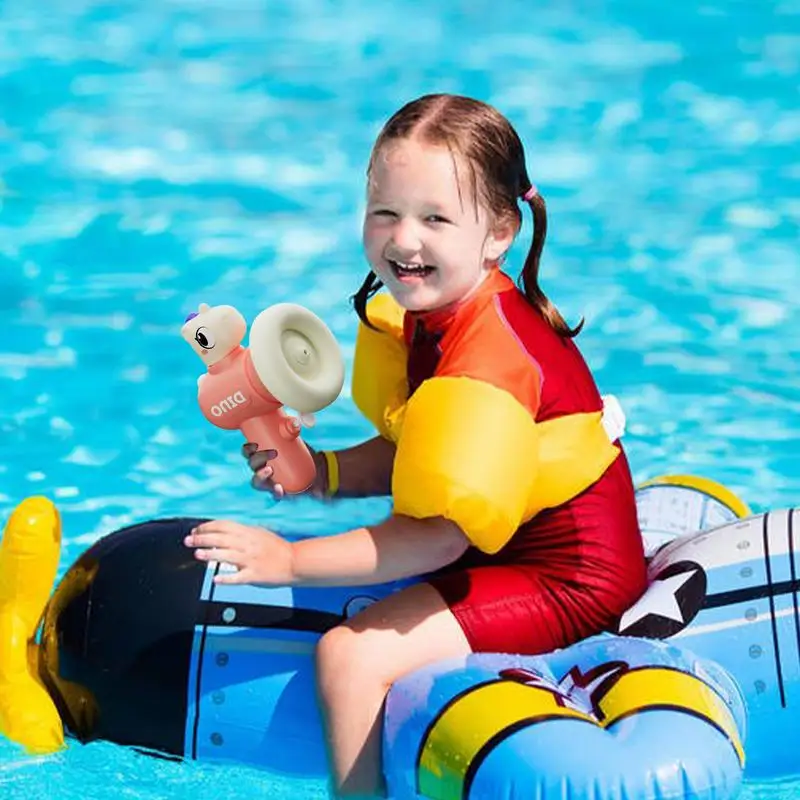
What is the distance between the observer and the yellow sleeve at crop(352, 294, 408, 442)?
439cm

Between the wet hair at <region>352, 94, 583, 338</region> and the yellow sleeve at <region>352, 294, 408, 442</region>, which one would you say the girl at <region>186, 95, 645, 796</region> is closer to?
the wet hair at <region>352, 94, 583, 338</region>

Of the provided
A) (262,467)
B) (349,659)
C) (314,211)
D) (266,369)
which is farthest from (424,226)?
Result: (314,211)

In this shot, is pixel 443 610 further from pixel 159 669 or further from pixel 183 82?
pixel 183 82

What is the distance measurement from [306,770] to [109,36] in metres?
6.14

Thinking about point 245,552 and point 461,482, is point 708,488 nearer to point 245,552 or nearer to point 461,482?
point 461,482

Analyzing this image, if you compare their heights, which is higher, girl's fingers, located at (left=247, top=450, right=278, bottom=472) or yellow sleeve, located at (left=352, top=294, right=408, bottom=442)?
yellow sleeve, located at (left=352, top=294, right=408, bottom=442)

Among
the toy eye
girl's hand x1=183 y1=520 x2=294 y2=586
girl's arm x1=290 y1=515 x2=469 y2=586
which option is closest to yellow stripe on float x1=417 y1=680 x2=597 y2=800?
girl's arm x1=290 y1=515 x2=469 y2=586

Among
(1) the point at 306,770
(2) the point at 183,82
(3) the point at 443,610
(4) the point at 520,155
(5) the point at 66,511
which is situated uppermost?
(2) the point at 183,82

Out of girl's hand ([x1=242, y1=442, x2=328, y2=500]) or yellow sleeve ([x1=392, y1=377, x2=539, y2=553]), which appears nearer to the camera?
yellow sleeve ([x1=392, y1=377, x2=539, y2=553])

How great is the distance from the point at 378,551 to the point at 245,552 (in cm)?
27

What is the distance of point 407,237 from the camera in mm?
3914

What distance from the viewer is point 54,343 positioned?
22.8ft

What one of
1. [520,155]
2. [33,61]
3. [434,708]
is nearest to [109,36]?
[33,61]

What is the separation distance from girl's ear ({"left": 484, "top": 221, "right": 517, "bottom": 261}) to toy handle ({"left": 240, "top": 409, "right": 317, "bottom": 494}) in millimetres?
581
